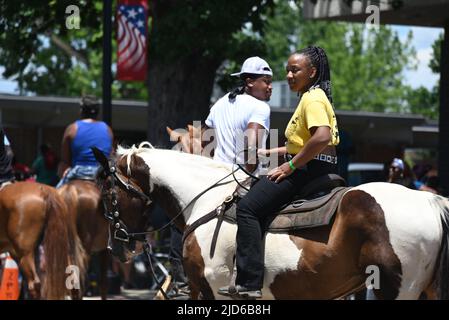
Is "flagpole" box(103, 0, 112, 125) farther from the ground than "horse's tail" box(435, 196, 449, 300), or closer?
farther from the ground

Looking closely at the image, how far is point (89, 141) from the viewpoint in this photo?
12250mm

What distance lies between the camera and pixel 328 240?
700 centimetres

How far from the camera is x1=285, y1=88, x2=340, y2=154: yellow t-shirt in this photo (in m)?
7.02

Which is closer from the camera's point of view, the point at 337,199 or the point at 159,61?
the point at 337,199

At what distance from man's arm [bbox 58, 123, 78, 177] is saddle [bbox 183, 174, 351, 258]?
Result: 5.07 m

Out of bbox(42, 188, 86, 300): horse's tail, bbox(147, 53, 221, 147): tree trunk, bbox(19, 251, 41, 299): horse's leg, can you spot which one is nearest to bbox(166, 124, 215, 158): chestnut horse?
bbox(42, 188, 86, 300): horse's tail

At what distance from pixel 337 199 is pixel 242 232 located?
72 centimetres

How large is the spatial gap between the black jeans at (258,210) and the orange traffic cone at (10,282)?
23.7ft

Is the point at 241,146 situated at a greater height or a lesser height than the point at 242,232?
greater

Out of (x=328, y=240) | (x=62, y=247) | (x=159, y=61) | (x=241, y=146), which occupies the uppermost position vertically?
(x=159, y=61)

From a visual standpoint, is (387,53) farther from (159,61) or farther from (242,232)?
→ (242,232)

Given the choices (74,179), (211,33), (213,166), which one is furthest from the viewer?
(211,33)

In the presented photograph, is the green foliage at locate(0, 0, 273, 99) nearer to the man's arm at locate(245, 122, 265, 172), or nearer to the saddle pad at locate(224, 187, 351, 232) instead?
the man's arm at locate(245, 122, 265, 172)
